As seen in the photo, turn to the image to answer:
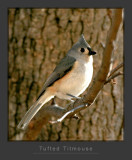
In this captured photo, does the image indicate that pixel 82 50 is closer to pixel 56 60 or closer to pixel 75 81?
pixel 75 81

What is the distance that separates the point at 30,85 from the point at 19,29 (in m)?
0.79

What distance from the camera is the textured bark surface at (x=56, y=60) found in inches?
154

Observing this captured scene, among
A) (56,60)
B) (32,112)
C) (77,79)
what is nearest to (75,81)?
(77,79)

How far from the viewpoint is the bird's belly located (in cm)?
294

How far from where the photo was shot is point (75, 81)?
9.66 ft

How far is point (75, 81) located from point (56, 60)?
1.10 m

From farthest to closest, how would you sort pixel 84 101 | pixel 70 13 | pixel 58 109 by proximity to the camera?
1. pixel 70 13
2. pixel 58 109
3. pixel 84 101

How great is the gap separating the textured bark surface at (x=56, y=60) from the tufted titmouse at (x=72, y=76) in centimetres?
86

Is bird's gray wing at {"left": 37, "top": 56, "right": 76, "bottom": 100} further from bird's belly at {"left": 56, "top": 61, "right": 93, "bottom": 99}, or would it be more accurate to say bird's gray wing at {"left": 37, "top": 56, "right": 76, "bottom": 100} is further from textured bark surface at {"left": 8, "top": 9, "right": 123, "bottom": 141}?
textured bark surface at {"left": 8, "top": 9, "right": 123, "bottom": 141}

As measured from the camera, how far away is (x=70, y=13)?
3912 mm

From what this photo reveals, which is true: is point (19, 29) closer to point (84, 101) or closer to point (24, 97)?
point (24, 97)

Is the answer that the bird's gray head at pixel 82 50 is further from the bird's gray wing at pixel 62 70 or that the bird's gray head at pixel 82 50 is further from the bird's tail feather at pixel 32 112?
the bird's tail feather at pixel 32 112

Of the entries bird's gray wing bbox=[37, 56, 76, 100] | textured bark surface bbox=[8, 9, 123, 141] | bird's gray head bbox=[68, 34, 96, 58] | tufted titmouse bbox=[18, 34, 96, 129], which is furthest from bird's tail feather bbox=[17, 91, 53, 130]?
textured bark surface bbox=[8, 9, 123, 141]

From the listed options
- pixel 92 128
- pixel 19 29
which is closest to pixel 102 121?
pixel 92 128
